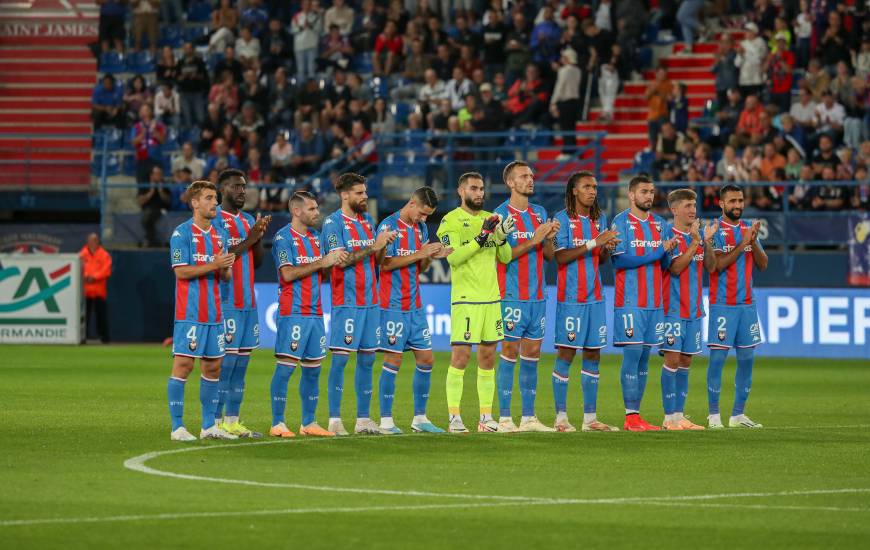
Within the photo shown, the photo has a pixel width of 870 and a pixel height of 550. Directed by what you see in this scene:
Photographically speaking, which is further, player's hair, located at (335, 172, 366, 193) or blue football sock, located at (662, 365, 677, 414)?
blue football sock, located at (662, 365, 677, 414)

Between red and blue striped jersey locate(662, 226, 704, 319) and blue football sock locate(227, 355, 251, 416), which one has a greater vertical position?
red and blue striped jersey locate(662, 226, 704, 319)

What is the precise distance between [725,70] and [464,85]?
15.8 ft

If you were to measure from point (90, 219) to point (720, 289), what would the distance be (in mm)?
19211

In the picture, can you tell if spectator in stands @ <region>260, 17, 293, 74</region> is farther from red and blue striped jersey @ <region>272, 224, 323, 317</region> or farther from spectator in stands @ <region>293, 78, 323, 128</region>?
red and blue striped jersey @ <region>272, 224, 323, 317</region>

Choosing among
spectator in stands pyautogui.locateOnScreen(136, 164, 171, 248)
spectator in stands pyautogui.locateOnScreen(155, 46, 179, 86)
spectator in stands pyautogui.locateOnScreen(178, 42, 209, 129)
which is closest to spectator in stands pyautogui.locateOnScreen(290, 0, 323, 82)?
spectator in stands pyautogui.locateOnScreen(178, 42, 209, 129)

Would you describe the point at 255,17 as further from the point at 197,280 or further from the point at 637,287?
the point at 197,280

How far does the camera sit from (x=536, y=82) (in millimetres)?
30906

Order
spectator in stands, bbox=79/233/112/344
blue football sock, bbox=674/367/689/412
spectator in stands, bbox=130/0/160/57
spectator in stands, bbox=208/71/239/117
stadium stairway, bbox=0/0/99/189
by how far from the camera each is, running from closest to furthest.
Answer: blue football sock, bbox=674/367/689/412 < spectator in stands, bbox=79/233/112/344 < spectator in stands, bbox=208/71/239/117 < spectator in stands, bbox=130/0/160/57 < stadium stairway, bbox=0/0/99/189

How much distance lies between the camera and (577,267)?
14.7 m

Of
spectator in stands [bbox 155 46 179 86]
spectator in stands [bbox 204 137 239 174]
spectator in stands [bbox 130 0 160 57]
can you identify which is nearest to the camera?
spectator in stands [bbox 204 137 239 174]

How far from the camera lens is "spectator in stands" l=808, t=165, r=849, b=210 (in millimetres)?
26344

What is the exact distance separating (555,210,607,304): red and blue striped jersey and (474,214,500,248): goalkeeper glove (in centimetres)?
93

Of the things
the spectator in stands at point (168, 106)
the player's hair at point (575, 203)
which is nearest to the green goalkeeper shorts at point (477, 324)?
the player's hair at point (575, 203)

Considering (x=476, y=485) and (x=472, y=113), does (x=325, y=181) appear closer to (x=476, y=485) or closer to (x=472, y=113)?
(x=472, y=113)
